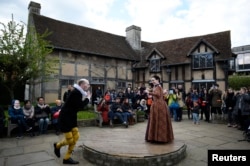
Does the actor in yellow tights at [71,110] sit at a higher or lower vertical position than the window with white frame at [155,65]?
lower

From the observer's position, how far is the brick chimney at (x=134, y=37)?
25.7 metres

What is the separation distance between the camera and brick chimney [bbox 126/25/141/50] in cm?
2570

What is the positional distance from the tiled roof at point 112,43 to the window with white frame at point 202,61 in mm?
589

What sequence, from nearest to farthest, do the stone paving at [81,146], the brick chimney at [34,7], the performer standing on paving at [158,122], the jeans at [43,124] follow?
the stone paving at [81,146]
the performer standing on paving at [158,122]
the jeans at [43,124]
the brick chimney at [34,7]

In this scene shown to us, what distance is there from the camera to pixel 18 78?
14352 millimetres

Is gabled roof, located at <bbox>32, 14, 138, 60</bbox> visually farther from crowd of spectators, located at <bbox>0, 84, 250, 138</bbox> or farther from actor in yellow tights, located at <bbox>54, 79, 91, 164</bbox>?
actor in yellow tights, located at <bbox>54, 79, 91, 164</bbox>

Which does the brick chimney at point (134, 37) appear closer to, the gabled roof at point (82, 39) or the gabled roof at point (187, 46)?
the gabled roof at point (82, 39)

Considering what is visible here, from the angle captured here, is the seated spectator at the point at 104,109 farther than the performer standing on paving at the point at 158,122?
Yes

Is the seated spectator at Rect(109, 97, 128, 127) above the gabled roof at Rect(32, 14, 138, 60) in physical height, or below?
below

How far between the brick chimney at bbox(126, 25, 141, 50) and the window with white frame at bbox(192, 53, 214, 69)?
7.45 metres

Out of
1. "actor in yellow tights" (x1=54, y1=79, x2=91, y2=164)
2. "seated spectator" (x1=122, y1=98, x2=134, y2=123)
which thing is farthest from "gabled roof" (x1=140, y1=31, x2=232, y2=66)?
"actor in yellow tights" (x1=54, y1=79, x2=91, y2=164)

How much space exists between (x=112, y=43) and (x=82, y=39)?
3.91 meters

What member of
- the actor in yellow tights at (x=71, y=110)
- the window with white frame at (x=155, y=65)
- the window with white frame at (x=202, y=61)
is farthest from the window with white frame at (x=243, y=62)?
the actor in yellow tights at (x=71, y=110)

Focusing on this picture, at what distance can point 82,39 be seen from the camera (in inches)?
810
